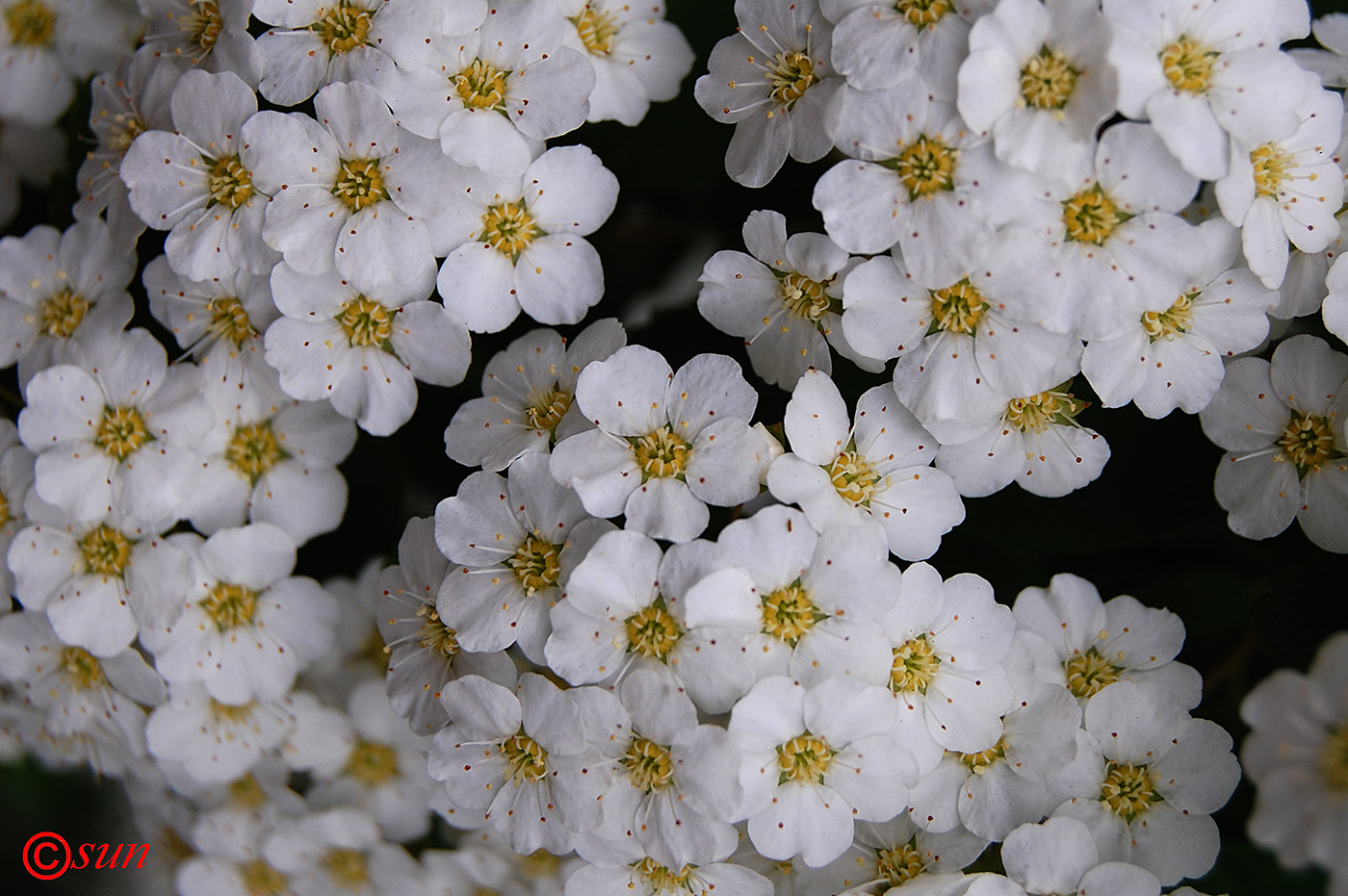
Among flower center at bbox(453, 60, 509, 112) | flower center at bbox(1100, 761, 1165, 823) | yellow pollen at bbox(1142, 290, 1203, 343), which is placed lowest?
flower center at bbox(1100, 761, 1165, 823)

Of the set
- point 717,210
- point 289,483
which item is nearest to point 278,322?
point 289,483

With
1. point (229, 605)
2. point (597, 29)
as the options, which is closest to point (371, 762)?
point (229, 605)

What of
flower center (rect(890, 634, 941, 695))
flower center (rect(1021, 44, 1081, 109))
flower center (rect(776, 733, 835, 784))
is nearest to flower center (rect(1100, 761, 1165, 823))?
flower center (rect(890, 634, 941, 695))

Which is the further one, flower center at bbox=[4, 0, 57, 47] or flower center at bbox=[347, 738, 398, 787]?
flower center at bbox=[4, 0, 57, 47]

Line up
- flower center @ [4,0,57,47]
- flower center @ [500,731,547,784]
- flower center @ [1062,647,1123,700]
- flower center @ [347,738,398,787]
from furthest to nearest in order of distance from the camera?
flower center @ [4,0,57,47]
flower center @ [347,738,398,787]
flower center @ [1062,647,1123,700]
flower center @ [500,731,547,784]

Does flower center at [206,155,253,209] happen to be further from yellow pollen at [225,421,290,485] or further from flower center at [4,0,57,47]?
flower center at [4,0,57,47]

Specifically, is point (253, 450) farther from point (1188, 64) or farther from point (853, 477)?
point (1188, 64)

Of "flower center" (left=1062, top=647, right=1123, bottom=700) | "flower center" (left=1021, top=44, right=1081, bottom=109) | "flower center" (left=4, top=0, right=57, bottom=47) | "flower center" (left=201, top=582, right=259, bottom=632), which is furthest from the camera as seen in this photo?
"flower center" (left=4, top=0, right=57, bottom=47)

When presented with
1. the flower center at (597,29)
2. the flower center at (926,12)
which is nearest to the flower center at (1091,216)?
the flower center at (926,12)

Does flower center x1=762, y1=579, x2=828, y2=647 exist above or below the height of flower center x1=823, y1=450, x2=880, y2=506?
below
